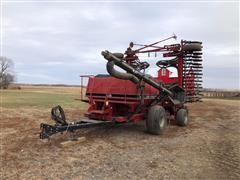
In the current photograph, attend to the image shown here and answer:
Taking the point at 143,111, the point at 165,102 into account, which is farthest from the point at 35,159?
the point at 165,102

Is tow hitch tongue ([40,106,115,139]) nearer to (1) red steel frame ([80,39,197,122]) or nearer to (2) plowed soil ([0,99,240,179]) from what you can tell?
(2) plowed soil ([0,99,240,179])

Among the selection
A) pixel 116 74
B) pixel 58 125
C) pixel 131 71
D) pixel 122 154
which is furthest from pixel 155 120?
pixel 58 125

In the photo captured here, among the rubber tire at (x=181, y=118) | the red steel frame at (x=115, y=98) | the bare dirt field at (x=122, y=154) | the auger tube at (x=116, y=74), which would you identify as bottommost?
the bare dirt field at (x=122, y=154)

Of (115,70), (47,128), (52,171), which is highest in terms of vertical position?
(115,70)

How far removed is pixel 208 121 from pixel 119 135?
5.00 metres

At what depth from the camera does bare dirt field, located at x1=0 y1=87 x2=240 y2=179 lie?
5.62m

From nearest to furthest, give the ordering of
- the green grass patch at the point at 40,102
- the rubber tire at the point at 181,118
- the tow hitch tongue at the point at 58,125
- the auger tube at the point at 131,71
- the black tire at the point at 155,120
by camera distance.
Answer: the tow hitch tongue at the point at 58,125 < the auger tube at the point at 131,71 < the black tire at the point at 155,120 < the rubber tire at the point at 181,118 < the green grass patch at the point at 40,102

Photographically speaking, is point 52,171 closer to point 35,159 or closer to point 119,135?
point 35,159

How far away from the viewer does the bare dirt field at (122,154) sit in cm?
562

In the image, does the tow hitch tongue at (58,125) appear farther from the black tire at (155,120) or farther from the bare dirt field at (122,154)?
the black tire at (155,120)

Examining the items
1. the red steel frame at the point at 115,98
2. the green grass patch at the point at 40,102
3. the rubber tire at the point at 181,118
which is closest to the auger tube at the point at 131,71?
the red steel frame at the point at 115,98

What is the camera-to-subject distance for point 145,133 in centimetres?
958

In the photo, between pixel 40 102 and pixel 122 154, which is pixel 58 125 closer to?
pixel 122 154

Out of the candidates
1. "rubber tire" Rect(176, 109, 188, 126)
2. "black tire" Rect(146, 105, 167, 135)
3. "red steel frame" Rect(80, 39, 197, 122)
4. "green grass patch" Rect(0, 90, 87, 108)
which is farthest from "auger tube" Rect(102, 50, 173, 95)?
"green grass patch" Rect(0, 90, 87, 108)
